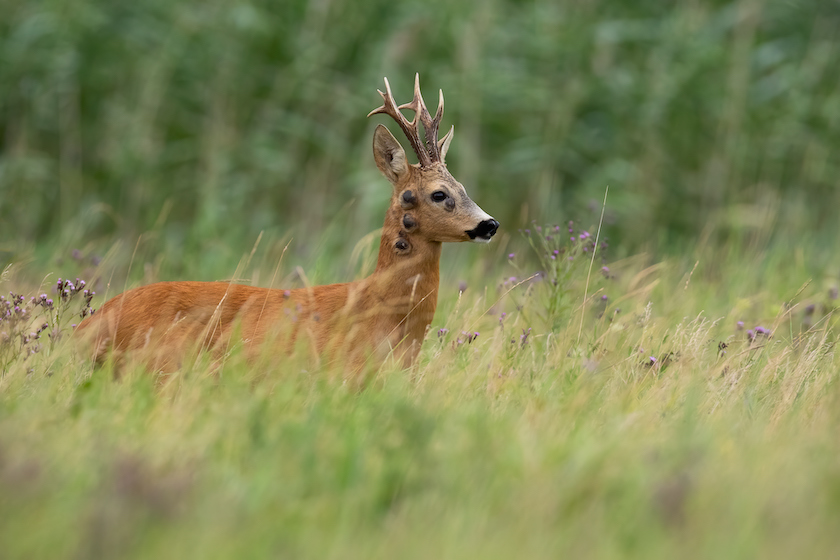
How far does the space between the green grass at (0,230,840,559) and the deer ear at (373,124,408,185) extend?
2.99 ft

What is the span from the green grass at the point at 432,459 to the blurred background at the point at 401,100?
4327 mm

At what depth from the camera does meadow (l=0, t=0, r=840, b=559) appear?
102 inches

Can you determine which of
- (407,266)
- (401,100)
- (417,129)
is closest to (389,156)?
(417,129)

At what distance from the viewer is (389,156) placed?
4.62 metres

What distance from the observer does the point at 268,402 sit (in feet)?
10.6

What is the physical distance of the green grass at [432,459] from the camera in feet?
7.97

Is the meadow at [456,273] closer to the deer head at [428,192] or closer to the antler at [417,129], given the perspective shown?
the deer head at [428,192]

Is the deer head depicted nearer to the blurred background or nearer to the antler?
the antler

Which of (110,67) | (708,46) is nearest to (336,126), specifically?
(110,67)

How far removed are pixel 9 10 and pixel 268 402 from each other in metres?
6.24

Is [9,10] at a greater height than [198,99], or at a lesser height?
greater

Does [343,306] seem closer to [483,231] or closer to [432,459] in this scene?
[483,231]

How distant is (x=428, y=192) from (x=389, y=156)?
33 centimetres

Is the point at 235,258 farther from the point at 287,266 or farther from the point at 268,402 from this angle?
the point at 268,402
